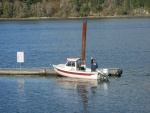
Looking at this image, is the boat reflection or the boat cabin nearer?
the boat reflection

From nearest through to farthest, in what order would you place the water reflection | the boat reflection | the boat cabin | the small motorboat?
the water reflection → the boat reflection → the small motorboat → the boat cabin

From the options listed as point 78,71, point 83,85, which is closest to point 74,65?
point 78,71

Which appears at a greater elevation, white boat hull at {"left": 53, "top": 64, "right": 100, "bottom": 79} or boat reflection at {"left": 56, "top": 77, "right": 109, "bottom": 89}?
white boat hull at {"left": 53, "top": 64, "right": 100, "bottom": 79}

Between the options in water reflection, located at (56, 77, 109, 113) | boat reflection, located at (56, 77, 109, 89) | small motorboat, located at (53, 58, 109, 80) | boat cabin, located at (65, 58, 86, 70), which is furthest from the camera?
boat cabin, located at (65, 58, 86, 70)

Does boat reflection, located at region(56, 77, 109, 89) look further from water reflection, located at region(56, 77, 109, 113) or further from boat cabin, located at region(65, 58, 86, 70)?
boat cabin, located at region(65, 58, 86, 70)

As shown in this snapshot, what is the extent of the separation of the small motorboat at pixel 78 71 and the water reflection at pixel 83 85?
18.4 inches

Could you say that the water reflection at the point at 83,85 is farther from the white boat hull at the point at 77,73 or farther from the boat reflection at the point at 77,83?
the white boat hull at the point at 77,73

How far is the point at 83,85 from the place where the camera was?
45969 mm

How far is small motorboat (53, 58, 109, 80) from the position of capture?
47.6 meters

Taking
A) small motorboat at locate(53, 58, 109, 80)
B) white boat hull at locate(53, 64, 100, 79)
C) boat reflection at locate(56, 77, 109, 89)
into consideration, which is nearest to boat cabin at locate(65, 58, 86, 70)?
small motorboat at locate(53, 58, 109, 80)

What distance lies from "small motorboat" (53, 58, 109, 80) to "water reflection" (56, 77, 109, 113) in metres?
0.47

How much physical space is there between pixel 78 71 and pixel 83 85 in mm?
2875

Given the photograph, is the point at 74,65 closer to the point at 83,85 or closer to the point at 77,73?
the point at 77,73

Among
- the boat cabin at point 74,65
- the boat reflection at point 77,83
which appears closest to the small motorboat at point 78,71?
the boat cabin at point 74,65
